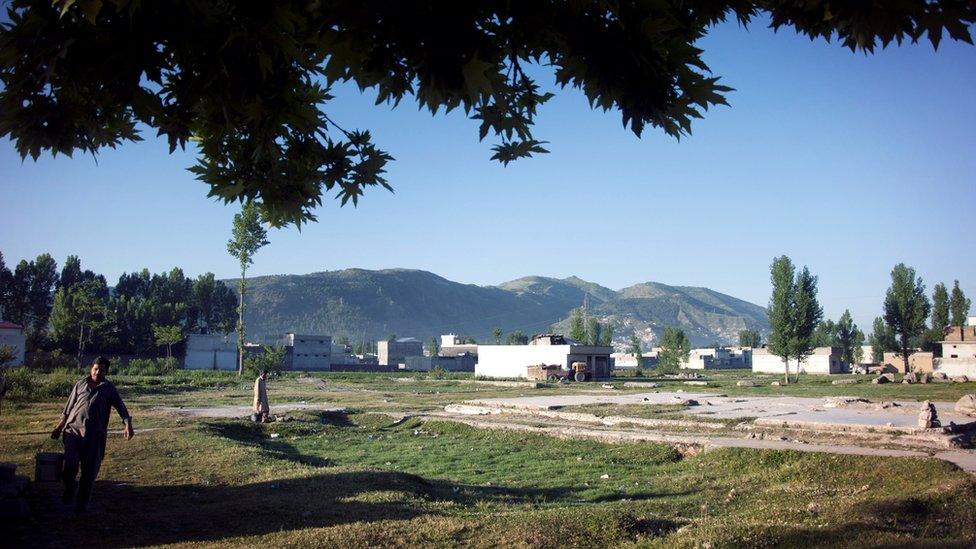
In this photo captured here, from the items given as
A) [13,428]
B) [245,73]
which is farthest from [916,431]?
[13,428]

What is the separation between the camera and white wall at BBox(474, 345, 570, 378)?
6350 cm

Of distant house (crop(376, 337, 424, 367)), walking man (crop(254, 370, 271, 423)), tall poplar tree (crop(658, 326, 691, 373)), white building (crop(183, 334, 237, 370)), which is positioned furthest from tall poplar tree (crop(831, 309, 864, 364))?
walking man (crop(254, 370, 271, 423))

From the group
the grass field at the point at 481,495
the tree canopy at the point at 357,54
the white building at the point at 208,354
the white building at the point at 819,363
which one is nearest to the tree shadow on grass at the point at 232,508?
the grass field at the point at 481,495

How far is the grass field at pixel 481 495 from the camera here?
6918 mm

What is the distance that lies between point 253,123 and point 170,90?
20.8 inches

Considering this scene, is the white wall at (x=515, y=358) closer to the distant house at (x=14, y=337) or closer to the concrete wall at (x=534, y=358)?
the concrete wall at (x=534, y=358)

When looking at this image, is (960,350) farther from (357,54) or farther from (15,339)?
(15,339)

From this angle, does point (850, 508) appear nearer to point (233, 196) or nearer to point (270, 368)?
point (233, 196)

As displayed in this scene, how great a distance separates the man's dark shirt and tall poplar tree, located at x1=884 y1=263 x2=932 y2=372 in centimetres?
7317

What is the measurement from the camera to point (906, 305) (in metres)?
67.5

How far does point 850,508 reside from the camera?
833 cm

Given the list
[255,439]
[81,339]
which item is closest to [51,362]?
[81,339]

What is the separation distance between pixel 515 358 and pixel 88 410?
6102 centimetres

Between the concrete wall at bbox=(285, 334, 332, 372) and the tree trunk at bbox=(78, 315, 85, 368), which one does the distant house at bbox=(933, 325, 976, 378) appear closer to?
Answer: the concrete wall at bbox=(285, 334, 332, 372)
